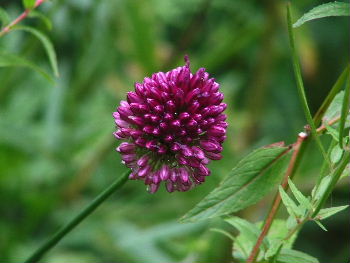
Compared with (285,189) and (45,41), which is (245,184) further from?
(45,41)

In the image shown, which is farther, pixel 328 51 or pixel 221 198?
pixel 328 51

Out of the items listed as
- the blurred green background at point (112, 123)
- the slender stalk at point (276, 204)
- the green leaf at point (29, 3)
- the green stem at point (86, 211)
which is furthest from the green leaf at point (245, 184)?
the blurred green background at point (112, 123)

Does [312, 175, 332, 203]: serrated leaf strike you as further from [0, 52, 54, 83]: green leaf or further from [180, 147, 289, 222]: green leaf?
[0, 52, 54, 83]: green leaf

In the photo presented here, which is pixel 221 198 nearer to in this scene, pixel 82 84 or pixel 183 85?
pixel 183 85

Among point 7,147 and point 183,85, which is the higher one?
point 7,147

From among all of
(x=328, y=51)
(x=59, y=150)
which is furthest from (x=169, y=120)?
(x=328, y=51)

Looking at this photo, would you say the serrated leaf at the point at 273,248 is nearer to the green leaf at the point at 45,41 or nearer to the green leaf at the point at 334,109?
the green leaf at the point at 334,109
